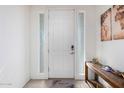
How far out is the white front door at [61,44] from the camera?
15.9 ft

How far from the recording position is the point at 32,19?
4770mm

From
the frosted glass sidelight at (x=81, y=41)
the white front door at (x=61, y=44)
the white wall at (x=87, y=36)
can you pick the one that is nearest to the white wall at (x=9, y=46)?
the white wall at (x=87, y=36)

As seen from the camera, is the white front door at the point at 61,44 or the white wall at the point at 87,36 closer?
the white wall at the point at 87,36

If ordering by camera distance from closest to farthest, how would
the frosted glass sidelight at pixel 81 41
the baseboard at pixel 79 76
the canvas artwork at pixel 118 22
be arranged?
the canvas artwork at pixel 118 22, the baseboard at pixel 79 76, the frosted glass sidelight at pixel 81 41

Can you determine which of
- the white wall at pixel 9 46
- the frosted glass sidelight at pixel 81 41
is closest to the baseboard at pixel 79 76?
the frosted glass sidelight at pixel 81 41

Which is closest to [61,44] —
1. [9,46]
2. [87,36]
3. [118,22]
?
[87,36]

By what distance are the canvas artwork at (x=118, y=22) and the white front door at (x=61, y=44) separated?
6.91ft

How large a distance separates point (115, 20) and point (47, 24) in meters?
2.43

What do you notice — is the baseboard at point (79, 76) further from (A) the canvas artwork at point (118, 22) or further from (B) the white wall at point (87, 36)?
(A) the canvas artwork at point (118, 22)

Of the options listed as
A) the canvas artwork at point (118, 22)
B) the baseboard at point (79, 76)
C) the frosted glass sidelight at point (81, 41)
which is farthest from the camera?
the frosted glass sidelight at point (81, 41)

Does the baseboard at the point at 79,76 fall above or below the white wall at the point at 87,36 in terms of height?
below

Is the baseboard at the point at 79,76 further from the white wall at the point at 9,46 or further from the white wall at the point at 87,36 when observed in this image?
the white wall at the point at 9,46
